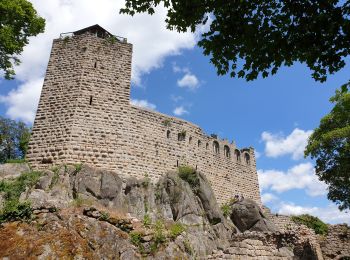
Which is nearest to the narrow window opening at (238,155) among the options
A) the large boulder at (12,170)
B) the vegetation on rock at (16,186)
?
the vegetation on rock at (16,186)

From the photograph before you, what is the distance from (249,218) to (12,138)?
24.1 metres

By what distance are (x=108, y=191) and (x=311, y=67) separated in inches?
557

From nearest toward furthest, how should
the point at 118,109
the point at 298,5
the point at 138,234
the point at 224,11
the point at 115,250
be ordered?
the point at 298,5, the point at 224,11, the point at 115,250, the point at 138,234, the point at 118,109

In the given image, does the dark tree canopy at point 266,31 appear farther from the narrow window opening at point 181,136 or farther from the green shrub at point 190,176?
the narrow window opening at point 181,136

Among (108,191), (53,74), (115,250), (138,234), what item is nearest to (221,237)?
(108,191)

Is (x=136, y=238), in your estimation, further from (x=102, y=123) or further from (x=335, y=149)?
(x=335, y=149)

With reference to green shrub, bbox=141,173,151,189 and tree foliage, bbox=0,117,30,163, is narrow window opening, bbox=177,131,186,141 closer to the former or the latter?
green shrub, bbox=141,173,151,189

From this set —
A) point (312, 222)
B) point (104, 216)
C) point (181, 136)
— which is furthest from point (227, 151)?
point (104, 216)

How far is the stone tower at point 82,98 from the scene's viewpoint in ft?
67.7

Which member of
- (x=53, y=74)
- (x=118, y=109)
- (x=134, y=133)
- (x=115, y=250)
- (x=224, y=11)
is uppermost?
(x=53, y=74)

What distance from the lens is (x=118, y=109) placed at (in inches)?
900

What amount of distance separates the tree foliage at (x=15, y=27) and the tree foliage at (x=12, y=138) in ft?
55.8

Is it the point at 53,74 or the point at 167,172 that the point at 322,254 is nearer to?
the point at 167,172

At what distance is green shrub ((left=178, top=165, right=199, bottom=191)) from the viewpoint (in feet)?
75.7
